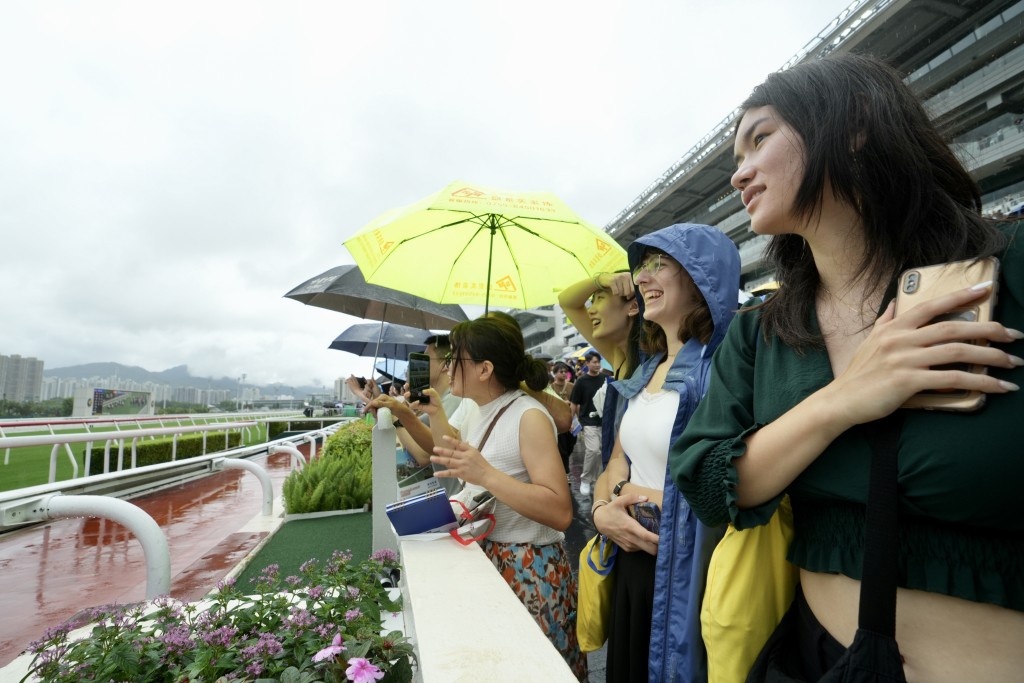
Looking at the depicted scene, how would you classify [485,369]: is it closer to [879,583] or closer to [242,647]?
[242,647]

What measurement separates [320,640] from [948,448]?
1634mm

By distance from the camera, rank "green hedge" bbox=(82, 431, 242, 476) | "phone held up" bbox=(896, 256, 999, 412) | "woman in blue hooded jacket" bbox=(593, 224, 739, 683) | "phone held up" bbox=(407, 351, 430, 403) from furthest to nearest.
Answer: "green hedge" bbox=(82, 431, 242, 476), "phone held up" bbox=(407, 351, 430, 403), "woman in blue hooded jacket" bbox=(593, 224, 739, 683), "phone held up" bbox=(896, 256, 999, 412)

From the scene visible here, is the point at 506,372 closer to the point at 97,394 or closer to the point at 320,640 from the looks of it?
the point at 320,640

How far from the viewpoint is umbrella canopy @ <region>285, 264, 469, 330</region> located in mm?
5277

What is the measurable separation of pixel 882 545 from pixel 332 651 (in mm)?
1278

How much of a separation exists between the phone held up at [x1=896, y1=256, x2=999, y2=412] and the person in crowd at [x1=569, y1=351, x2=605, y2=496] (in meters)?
5.08

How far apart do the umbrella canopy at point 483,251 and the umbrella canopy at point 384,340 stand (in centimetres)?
596

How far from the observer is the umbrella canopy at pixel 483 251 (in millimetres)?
3455

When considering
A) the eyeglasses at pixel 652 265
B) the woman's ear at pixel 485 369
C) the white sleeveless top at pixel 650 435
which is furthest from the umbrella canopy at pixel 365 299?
the white sleeveless top at pixel 650 435

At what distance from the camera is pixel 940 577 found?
80 centimetres

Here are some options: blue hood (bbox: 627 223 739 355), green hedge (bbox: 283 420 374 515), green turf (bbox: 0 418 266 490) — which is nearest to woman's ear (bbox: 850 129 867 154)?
blue hood (bbox: 627 223 739 355)

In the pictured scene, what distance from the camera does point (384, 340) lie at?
9.89 metres

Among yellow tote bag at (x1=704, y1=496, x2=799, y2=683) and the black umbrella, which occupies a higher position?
the black umbrella

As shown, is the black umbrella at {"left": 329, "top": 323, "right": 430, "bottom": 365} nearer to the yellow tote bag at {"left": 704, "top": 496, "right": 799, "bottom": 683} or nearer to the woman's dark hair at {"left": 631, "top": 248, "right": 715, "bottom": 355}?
the woman's dark hair at {"left": 631, "top": 248, "right": 715, "bottom": 355}
